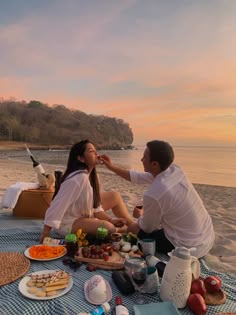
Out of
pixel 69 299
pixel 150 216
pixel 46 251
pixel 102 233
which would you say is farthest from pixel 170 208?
pixel 46 251

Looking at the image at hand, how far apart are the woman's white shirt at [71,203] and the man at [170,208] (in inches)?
29.9

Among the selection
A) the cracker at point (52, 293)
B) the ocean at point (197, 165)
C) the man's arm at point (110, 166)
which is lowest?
the ocean at point (197, 165)

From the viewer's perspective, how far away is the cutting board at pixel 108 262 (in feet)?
8.48

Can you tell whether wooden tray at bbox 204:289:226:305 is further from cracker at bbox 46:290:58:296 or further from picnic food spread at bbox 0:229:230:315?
cracker at bbox 46:290:58:296

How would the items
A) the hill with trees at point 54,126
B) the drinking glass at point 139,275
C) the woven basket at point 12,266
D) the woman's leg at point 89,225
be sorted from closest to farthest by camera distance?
the drinking glass at point 139,275
the woven basket at point 12,266
the woman's leg at point 89,225
the hill with trees at point 54,126

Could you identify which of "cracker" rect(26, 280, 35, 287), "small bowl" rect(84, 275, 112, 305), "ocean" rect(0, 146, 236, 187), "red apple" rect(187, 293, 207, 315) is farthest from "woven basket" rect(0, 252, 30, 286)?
"ocean" rect(0, 146, 236, 187)

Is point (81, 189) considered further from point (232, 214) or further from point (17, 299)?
point (232, 214)

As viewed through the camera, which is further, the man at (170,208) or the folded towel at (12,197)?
the folded towel at (12,197)

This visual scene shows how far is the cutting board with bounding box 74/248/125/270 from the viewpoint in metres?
2.59

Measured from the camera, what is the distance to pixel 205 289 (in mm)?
2154

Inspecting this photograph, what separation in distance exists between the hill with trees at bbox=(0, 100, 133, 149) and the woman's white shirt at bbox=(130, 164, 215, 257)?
65744 mm

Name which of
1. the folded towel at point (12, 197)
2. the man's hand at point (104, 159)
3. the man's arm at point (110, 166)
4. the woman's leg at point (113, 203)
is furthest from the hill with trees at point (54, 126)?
the man's hand at point (104, 159)

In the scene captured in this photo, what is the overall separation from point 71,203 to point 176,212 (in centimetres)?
122

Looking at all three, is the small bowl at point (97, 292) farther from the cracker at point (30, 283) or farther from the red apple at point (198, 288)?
the red apple at point (198, 288)
